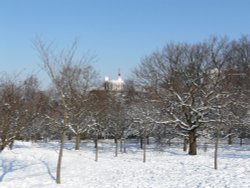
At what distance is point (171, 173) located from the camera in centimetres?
1855

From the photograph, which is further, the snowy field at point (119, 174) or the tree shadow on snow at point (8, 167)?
the tree shadow on snow at point (8, 167)

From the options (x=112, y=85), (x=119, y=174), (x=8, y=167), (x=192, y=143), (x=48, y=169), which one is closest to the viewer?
(x=119, y=174)

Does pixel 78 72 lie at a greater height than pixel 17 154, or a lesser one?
greater

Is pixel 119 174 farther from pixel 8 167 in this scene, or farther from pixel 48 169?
pixel 8 167

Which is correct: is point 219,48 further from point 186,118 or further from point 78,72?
point 78,72

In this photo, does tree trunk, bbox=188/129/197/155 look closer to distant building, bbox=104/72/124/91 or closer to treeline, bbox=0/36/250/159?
treeline, bbox=0/36/250/159

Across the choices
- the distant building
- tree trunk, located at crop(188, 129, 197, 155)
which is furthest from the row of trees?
the distant building

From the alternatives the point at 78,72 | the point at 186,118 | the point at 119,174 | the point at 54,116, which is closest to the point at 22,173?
the point at 119,174

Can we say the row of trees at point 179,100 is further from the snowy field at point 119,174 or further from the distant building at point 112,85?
the distant building at point 112,85

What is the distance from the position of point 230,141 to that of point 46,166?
2103cm

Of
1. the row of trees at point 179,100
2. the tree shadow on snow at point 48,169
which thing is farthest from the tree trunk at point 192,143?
the tree shadow on snow at point 48,169

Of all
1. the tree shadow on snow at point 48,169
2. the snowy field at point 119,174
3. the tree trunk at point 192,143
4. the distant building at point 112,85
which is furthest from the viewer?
the distant building at point 112,85

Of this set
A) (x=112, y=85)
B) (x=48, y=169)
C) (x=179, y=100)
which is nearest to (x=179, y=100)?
(x=179, y=100)

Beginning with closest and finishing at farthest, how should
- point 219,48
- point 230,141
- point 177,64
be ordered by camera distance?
point 177,64 < point 219,48 < point 230,141
